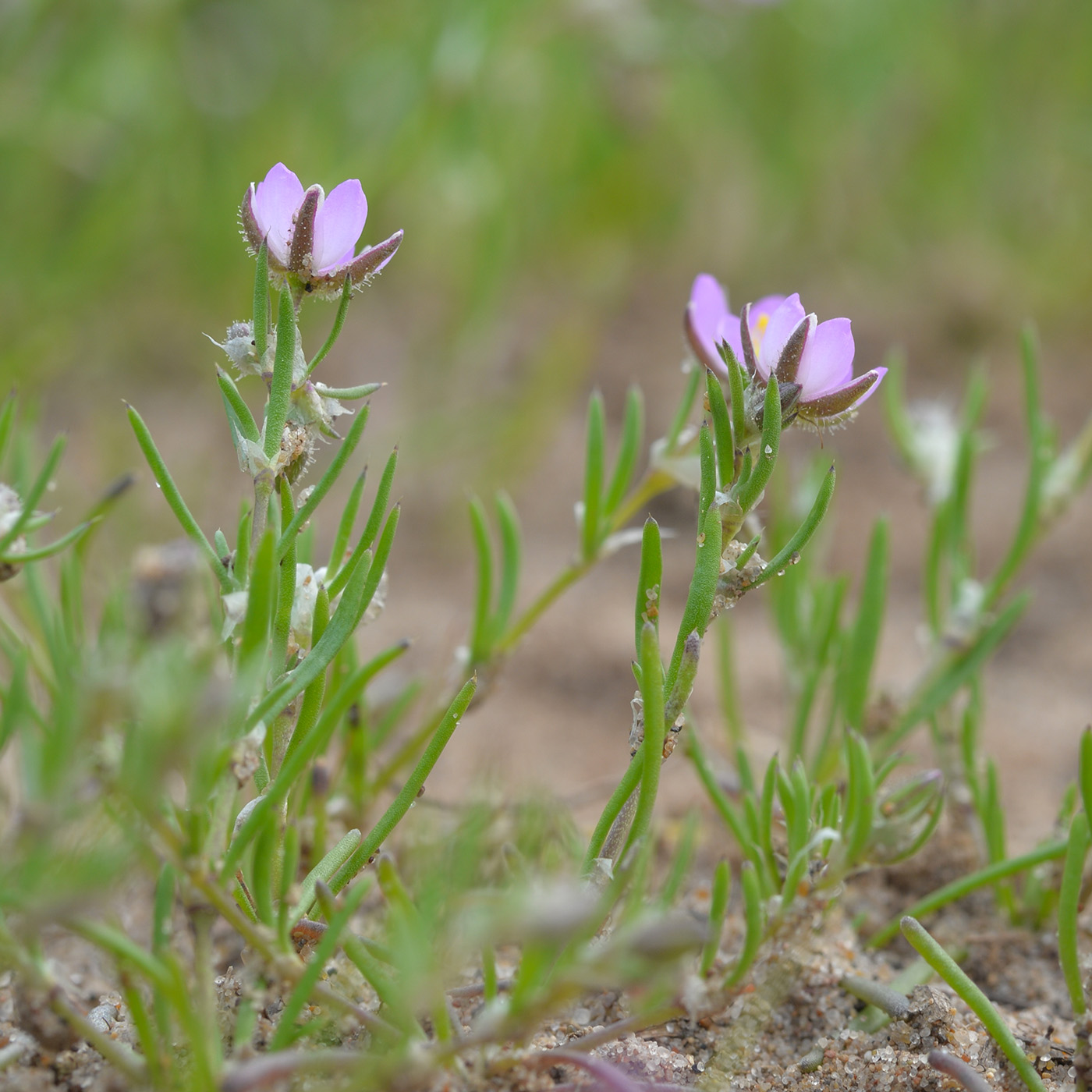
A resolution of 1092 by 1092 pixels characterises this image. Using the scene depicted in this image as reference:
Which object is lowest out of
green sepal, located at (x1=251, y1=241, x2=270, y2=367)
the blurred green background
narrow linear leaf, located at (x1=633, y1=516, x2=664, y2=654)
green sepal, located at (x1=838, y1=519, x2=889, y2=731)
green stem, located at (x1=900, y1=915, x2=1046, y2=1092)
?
green stem, located at (x1=900, y1=915, x2=1046, y2=1092)

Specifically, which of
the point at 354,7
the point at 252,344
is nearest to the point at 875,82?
the point at 354,7

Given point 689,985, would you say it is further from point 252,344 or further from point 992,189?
point 992,189

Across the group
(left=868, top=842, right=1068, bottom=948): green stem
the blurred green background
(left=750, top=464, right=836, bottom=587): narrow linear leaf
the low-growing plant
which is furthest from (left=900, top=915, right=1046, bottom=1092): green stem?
the blurred green background

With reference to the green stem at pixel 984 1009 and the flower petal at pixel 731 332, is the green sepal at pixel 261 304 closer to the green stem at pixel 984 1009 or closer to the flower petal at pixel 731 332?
the flower petal at pixel 731 332

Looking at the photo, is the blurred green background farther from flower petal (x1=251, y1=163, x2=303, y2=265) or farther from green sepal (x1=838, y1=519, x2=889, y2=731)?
flower petal (x1=251, y1=163, x2=303, y2=265)

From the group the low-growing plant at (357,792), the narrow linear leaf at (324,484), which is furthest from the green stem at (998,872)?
the narrow linear leaf at (324,484)

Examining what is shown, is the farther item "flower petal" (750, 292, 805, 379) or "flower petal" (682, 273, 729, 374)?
"flower petal" (682, 273, 729, 374)

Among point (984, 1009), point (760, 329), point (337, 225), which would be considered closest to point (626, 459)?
point (760, 329)
